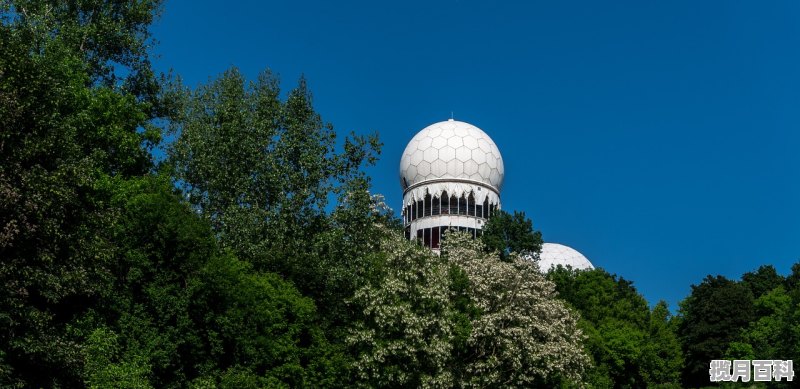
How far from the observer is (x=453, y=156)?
77812 mm

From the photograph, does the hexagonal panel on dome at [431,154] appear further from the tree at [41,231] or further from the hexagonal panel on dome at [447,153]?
the tree at [41,231]

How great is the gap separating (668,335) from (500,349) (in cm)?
1964

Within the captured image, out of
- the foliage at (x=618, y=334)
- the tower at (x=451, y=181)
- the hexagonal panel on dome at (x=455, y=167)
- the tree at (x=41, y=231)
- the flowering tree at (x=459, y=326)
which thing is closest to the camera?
the tree at (x=41, y=231)

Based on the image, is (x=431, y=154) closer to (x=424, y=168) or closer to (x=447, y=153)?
(x=424, y=168)

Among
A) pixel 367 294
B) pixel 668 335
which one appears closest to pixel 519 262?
pixel 367 294

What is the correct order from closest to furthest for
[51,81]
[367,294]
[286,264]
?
1. [51,81]
2. [367,294]
3. [286,264]

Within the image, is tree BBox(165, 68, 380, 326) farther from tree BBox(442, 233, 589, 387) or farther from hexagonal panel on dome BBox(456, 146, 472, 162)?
hexagonal panel on dome BBox(456, 146, 472, 162)

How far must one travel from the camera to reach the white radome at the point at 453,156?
7788cm

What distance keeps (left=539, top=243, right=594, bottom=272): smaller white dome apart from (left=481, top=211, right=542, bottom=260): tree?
23151 millimetres

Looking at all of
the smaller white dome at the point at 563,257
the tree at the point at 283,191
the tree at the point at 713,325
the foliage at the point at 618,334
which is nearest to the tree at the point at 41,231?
the tree at the point at 283,191

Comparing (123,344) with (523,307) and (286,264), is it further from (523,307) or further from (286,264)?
(523,307)

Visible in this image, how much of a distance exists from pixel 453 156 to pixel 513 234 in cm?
2220

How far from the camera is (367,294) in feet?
114

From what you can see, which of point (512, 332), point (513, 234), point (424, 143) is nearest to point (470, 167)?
point (424, 143)
